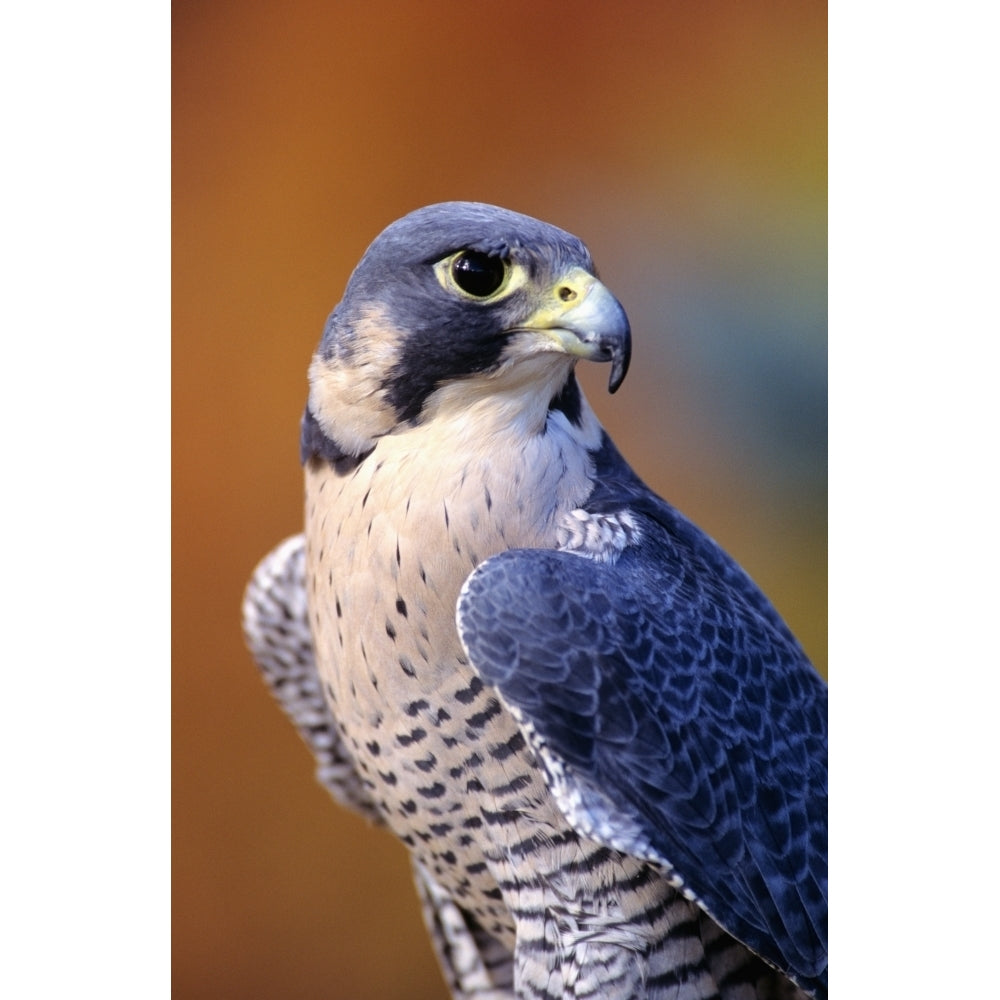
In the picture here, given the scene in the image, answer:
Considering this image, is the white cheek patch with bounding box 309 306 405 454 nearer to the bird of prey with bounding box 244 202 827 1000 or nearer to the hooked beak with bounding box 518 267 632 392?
the bird of prey with bounding box 244 202 827 1000

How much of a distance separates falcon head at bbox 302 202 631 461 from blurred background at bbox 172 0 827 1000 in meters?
0.21

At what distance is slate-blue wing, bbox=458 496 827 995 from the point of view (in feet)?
4.31

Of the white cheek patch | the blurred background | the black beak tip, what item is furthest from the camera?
the blurred background

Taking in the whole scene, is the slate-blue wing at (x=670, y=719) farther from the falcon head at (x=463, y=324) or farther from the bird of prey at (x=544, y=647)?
the falcon head at (x=463, y=324)

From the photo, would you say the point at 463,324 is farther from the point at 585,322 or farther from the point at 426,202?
the point at 426,202

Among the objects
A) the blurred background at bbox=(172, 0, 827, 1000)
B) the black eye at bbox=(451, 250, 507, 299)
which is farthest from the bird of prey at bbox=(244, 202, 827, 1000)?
the blurred background at bbox=(172, 0, 827, 1000)

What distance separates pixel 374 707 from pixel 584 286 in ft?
1.92

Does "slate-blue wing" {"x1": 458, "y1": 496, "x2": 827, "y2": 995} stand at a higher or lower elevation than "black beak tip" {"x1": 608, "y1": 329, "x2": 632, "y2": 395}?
lower

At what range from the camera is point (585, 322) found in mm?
1276

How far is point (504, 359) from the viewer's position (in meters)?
1.34

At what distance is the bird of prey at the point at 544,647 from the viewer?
4.32 feet

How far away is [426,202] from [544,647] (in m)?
0.62
